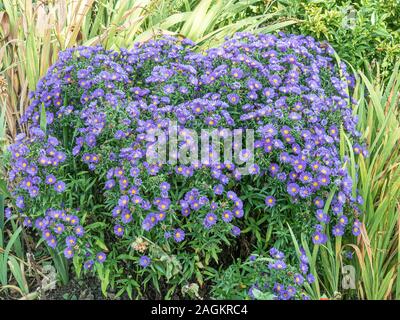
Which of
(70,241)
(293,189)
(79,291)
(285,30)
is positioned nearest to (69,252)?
(70,241)

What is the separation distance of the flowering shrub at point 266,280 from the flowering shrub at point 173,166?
4.9 inches

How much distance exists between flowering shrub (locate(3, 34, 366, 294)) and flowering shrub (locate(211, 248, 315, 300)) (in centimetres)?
12

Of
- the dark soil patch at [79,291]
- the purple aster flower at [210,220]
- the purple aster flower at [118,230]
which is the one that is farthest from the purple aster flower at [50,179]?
the purple aster flower at [210,220]

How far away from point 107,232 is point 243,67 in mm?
1076

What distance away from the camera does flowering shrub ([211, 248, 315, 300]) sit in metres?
2.73

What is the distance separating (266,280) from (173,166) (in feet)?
2.16

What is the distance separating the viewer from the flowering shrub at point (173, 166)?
283 centimetres

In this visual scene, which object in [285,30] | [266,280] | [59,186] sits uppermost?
[285,30]

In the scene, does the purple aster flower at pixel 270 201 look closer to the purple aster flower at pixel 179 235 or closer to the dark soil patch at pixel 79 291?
the purple aster flower at pixel 179 235

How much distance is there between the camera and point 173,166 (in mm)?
2848

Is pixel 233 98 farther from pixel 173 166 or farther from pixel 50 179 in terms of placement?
pixel 50 179

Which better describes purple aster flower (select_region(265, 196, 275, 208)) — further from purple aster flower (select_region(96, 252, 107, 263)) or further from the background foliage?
purple aster flower (select_region(96, 252, 107, 263))

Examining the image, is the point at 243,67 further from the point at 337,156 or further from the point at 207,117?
the point at 337,156

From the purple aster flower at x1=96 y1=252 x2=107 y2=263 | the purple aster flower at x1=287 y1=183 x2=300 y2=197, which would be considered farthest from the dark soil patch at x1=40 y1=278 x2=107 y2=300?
the purple aster flower at x1=287 y1=183 x2=300 y2=197
